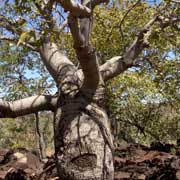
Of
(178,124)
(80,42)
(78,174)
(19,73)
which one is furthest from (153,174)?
(178,124)

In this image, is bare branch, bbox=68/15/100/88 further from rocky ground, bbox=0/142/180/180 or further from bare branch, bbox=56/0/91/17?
rocky ground, bbox=0/142/180/180

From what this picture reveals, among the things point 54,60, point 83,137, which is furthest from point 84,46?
point 54,60

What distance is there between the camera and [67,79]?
5.28 meters

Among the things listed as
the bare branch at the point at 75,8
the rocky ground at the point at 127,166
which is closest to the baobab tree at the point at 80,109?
the bare branch at the point at 75,8

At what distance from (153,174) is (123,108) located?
362 inches

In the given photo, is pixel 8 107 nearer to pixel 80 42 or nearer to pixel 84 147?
pixel 84 147

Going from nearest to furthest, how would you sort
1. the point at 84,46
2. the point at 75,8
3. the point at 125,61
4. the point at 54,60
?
the point at 75,8 → the point at 84,46 → the point at 125,61 → the point at 54,60

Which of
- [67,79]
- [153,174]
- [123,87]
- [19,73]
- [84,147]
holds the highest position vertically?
[19,73]

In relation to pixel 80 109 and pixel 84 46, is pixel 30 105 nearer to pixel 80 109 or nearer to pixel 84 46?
pixel 80 109

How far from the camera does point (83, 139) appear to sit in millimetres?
4980

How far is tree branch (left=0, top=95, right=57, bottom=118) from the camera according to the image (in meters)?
5.47

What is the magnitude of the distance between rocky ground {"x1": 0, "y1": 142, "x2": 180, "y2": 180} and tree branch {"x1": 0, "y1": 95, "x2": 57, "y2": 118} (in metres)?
2.32

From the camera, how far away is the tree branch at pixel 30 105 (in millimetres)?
5473

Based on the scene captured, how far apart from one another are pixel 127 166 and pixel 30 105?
388 centimetres
